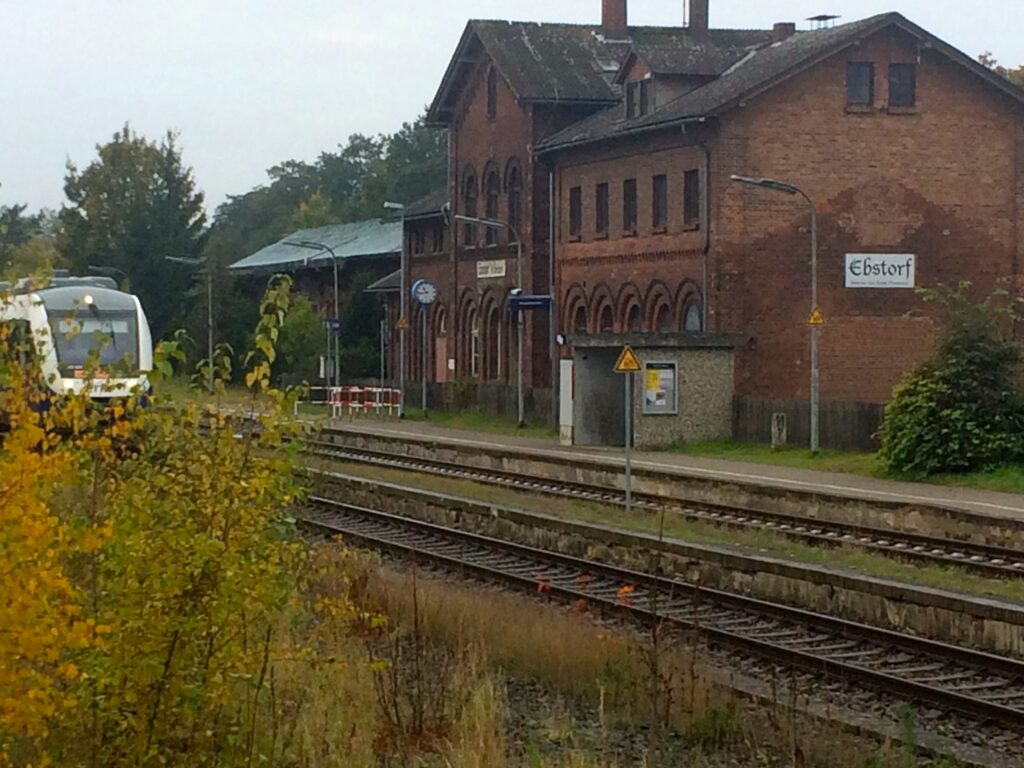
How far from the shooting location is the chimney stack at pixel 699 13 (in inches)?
2276

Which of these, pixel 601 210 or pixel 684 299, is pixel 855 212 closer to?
pixel 684 299

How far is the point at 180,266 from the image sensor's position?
88.8 metres

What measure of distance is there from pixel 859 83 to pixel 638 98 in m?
6.28

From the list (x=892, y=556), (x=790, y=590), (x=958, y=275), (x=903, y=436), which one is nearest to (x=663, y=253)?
(x=958, y=275)

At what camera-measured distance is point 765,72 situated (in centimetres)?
4778

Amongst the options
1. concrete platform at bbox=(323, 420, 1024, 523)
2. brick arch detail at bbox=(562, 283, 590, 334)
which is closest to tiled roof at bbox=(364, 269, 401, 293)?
brick arch detail at bbox=(562, 283, 590, 334)

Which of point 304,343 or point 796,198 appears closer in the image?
point 796,198

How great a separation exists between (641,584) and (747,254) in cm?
2987

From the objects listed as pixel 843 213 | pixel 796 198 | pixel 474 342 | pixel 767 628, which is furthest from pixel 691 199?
pixel 767 628

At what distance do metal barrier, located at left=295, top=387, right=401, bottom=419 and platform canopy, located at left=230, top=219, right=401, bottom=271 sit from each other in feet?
41.3

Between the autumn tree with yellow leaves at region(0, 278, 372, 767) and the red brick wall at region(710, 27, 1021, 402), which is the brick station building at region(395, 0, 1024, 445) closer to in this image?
the red brick wall at region(710, 27, 1021, 402)

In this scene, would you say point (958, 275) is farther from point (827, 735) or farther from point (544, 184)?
point (827, 735)

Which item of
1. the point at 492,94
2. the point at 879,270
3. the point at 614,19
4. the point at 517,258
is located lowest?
the point at 879,270

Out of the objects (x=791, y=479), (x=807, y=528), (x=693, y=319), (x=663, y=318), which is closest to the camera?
(x=807, y=528)
